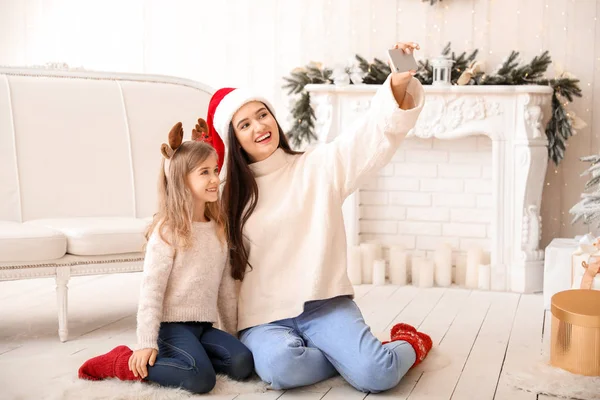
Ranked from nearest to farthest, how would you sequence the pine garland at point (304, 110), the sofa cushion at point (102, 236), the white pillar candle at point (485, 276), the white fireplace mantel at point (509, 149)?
the sofa cushion at point (102, 236), the white fireplace mantel at point (509, 149), the white pillar candle at point (485, 276), the pine garland at point (304, 110)

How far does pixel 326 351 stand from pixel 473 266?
163 cm

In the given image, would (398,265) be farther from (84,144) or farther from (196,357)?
(196,357)

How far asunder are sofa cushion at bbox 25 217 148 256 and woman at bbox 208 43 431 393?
0.53 metres

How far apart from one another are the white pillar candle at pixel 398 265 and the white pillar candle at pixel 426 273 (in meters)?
0.09

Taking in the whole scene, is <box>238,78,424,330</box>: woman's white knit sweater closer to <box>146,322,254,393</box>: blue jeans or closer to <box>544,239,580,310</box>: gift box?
<box>146,322,254,393</box>: blue jeans

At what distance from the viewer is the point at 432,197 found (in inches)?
150

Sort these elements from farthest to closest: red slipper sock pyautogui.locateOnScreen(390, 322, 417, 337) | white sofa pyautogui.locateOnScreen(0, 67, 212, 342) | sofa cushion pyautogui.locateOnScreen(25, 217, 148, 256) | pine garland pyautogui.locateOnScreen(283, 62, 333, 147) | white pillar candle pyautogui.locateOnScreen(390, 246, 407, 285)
Result: pine garland pyautogui.locateOnScreen(283, 62, 333, 147)
white pillar candle pyautogui.locateOnScreen(390, 246, 407, 285)
white sofa pyautogui.locateOnScreen(0, 67, 212, 342)
sofa cushion pyautogui.locateOnScreen(25, 217, 148, 256)
red slipper sock pyautogui.locateOnScreen(390, 322, 417, 337)

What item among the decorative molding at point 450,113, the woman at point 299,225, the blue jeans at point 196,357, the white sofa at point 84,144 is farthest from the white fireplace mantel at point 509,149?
the blue jeans at point 196,357

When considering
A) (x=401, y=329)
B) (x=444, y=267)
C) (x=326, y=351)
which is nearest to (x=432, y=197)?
(x=444, y=267)

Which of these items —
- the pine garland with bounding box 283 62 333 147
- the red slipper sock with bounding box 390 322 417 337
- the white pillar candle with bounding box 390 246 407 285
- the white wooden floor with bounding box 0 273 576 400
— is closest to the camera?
the white wooden floor with bounding box 0 273 576 400

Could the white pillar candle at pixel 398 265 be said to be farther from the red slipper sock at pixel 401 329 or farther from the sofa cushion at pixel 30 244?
the sofa cushion at pixel 30 244

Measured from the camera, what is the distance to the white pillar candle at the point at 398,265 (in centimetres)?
371

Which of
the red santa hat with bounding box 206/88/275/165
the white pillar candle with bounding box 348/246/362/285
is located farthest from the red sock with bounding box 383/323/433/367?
the white pillar candle with bounding box 348/246/362/285

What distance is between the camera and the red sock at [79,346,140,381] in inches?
83.4
